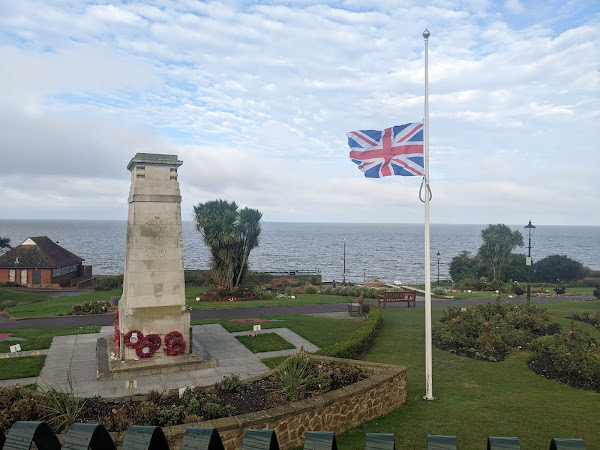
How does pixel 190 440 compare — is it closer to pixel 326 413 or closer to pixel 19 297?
pixel 326 413

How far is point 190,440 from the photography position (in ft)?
8.51

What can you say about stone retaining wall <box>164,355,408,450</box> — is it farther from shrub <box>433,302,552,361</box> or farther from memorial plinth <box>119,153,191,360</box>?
memorial plinth <box>119,153,191,360</box>

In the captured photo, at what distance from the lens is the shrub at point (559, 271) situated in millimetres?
55031

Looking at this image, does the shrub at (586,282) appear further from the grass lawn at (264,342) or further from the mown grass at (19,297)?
the mown grass at (19,297)

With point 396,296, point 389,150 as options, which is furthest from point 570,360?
point 396,296

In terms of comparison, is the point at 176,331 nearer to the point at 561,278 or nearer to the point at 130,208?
the point at 130,208

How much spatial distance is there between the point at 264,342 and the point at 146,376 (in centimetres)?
517

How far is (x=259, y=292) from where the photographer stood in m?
32.8

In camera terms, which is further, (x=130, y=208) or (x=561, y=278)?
(x=561, y=278)

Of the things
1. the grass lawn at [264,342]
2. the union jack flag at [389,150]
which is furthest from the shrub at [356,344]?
the union jack flag at [389,150]

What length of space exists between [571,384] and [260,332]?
11499 millimetres

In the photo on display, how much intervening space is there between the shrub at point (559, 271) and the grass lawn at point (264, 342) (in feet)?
156

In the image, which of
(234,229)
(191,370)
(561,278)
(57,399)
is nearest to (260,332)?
(191,370)

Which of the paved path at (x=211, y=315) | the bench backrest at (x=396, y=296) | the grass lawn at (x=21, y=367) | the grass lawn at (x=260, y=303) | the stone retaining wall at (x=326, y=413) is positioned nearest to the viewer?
the stone retaining wall at (x=326, y=413)
